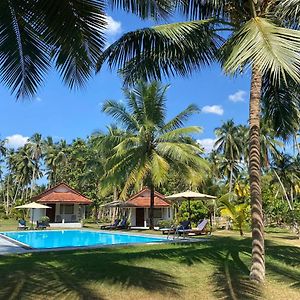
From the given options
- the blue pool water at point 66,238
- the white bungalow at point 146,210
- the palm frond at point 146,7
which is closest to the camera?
the palm frond at point 146,7

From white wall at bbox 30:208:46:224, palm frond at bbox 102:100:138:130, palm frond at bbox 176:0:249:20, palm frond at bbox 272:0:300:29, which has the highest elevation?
palm frond at bbox 102:100:138:130

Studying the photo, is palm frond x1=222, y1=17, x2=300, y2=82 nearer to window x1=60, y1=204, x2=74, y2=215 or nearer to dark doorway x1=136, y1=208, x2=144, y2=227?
dark doorway x1=136, y1=208, x2=144, y2=227

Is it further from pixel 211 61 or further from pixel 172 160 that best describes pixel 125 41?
pixel 172 160

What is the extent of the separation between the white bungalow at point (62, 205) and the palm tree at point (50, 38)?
28.5 metres

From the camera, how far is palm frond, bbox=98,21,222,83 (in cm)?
819

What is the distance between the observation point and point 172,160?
2292 cm

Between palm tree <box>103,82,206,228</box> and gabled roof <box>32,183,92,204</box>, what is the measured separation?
12.4 m

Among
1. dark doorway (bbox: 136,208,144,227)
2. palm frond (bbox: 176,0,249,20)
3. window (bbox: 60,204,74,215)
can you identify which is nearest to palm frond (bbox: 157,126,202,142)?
dark doorway (bbox: 136,208,144,227)

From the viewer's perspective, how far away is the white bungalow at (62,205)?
111 ft

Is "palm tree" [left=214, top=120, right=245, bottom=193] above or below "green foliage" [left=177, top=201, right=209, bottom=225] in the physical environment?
above

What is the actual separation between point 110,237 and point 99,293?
51.0ft

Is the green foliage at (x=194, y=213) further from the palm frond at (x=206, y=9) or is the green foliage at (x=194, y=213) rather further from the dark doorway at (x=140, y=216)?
the palm frond at (x=206, y=9)

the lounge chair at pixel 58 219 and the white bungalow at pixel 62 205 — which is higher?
the white bungalow at pixel 62 205

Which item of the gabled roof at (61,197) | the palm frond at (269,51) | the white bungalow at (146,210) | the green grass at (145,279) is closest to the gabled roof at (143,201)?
the white bungalow at (146,210)
